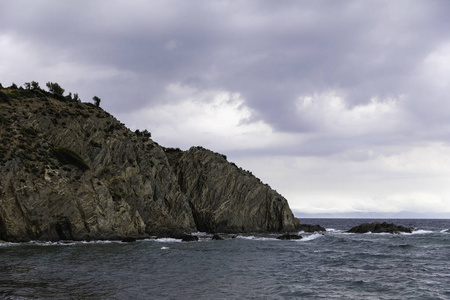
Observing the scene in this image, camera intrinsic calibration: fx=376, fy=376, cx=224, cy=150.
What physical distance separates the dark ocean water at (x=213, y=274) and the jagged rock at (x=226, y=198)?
1660 inches

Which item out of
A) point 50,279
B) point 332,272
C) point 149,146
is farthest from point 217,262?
point 149,146

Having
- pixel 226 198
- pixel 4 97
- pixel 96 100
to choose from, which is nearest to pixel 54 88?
pixel 96 100

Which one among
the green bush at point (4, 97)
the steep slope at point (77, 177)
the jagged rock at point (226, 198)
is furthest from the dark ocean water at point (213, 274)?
the jagged rock at point (226, 198)

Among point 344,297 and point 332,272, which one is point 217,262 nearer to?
point 332,272

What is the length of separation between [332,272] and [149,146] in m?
67.2

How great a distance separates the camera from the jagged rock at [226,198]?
93562 mm

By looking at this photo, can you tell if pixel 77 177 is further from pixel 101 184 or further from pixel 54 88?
pixel 54 88

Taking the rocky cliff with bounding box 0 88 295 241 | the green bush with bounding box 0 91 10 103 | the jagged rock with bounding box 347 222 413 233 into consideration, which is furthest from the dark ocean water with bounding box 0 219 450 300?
the jagged rock with bounding box 347 222 413 233

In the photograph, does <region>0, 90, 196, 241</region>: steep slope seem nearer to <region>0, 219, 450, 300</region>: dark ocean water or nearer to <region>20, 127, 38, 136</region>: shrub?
<region>20, 127, 38, 136</region>: shrub

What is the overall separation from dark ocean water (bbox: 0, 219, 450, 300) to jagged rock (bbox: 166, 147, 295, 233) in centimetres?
4217

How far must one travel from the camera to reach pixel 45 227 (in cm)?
5722

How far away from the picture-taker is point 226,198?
95938mm

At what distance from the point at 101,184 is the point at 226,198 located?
1434 inches

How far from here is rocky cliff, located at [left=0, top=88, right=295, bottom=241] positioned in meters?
58.1
